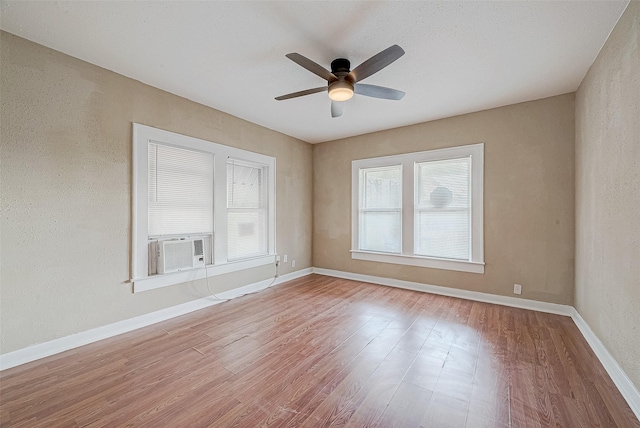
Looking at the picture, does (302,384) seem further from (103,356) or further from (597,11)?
(597,11)

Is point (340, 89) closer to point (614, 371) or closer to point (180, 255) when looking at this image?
point (180, 255)

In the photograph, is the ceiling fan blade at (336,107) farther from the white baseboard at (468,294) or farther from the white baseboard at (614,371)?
the white baseboard at (614,371)

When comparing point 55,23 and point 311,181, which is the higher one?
point 55,23

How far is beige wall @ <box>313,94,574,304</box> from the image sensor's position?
317cm

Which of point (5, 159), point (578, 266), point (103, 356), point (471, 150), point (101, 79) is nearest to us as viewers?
point (5, 159)

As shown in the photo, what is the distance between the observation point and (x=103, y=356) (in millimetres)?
2273

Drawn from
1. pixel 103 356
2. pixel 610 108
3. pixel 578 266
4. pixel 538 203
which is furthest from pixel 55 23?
pixel 578 266

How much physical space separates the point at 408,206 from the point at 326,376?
117 inches

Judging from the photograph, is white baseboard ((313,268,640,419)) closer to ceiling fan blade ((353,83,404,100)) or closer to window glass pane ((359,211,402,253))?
window glass pane ((359,211,402,253))

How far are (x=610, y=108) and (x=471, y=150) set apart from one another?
161cm

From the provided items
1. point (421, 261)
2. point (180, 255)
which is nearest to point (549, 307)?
point (421, 261)

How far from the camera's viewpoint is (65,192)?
2.38 metres

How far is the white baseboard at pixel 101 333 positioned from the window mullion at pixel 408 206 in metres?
A: 2.68

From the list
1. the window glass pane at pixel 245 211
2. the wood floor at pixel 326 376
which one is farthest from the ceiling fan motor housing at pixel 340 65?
the wood floor at pixel 326 376
